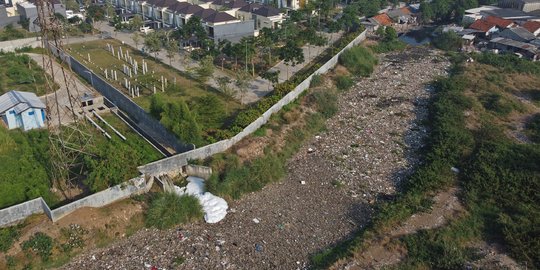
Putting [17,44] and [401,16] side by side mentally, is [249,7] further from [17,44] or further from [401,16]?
[17,44]

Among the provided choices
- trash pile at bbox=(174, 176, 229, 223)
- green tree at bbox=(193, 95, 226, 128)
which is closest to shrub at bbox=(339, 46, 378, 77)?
green tree at bbox=(193, 95, 226, 128)

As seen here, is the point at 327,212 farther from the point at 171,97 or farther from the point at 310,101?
the point at 171,97

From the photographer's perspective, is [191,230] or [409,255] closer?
[409,255]

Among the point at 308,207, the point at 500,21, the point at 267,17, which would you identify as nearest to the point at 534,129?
the point at 308,207

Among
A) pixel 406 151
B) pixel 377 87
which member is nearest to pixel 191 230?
pixel 406 151

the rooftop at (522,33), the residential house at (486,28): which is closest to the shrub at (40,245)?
the rooftop at (522,33)
